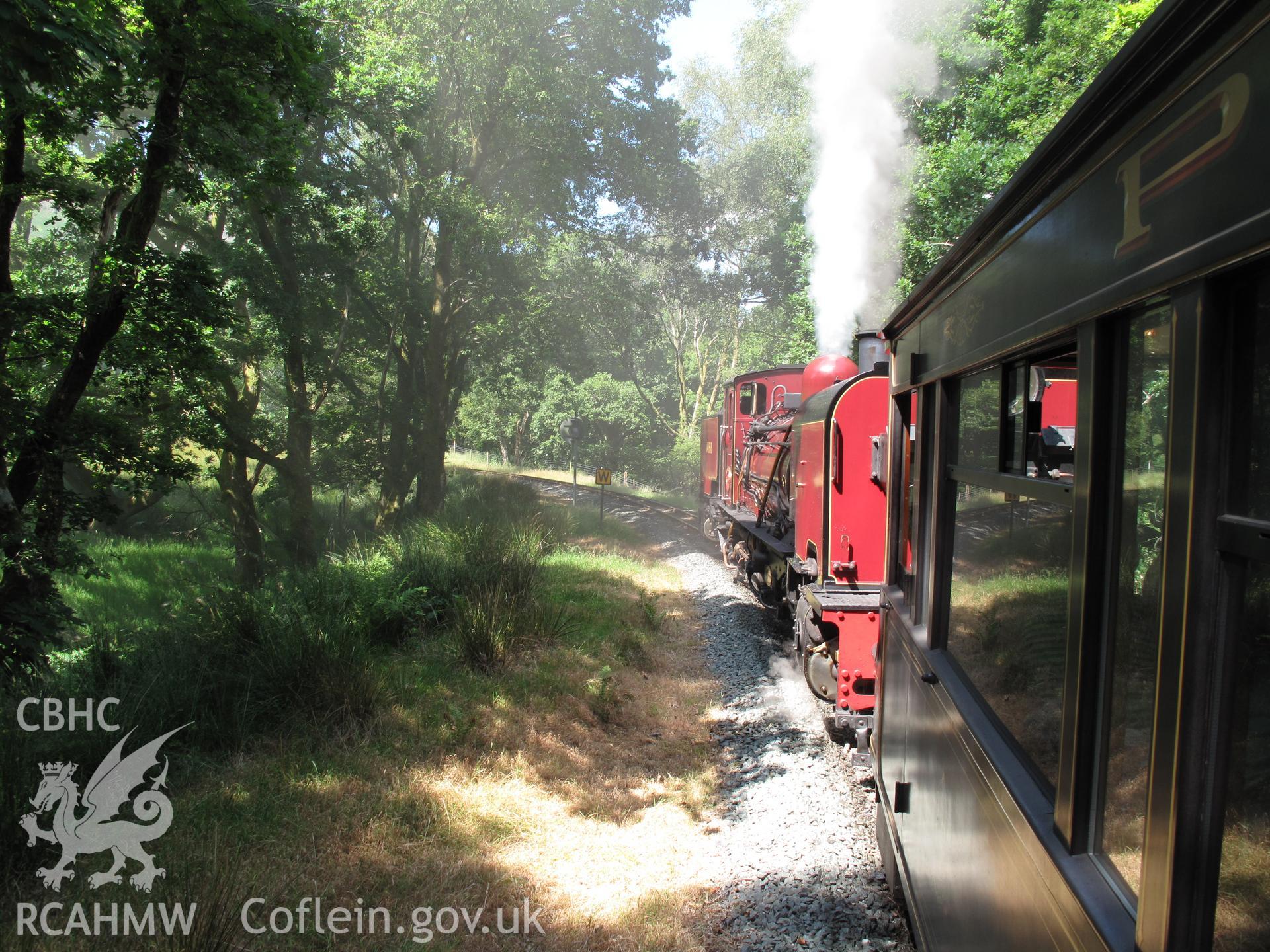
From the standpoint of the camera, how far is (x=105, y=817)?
3.70m

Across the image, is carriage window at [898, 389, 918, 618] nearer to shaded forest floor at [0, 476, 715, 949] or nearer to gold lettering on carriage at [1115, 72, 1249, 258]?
gold lettering on carriage at [1115, 72, 1249, 258]

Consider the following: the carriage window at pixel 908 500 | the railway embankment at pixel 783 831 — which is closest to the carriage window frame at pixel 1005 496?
the carriage window at pixel 908 500

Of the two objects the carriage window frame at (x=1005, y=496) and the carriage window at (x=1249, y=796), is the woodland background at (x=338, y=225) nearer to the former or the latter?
the carriage window frame at (x=1005, y=496)

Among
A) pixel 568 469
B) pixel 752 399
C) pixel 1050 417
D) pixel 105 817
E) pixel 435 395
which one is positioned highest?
pixel 435 395

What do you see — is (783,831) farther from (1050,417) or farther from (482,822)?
(1050,417)

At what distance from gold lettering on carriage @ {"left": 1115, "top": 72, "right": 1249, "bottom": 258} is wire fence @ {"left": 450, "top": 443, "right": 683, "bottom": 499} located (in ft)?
90.2

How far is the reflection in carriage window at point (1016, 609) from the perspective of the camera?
1.66 metres

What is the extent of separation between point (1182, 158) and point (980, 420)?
129 cm

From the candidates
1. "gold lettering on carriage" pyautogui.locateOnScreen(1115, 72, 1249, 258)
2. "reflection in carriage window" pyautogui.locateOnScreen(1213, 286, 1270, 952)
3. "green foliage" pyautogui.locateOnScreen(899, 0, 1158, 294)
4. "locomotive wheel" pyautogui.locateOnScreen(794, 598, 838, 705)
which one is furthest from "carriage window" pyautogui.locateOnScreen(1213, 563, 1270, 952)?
"green foliage" pyautogui.locateOnScreen(899, 0, 1158, 294)

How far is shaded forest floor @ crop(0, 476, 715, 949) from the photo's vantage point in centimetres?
354

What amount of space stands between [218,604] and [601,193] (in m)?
18.9

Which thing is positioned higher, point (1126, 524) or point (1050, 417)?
point (1050, 417)

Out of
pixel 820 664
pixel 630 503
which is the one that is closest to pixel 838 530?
pixel 820 664

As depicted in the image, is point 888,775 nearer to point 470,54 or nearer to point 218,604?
point 218,604
